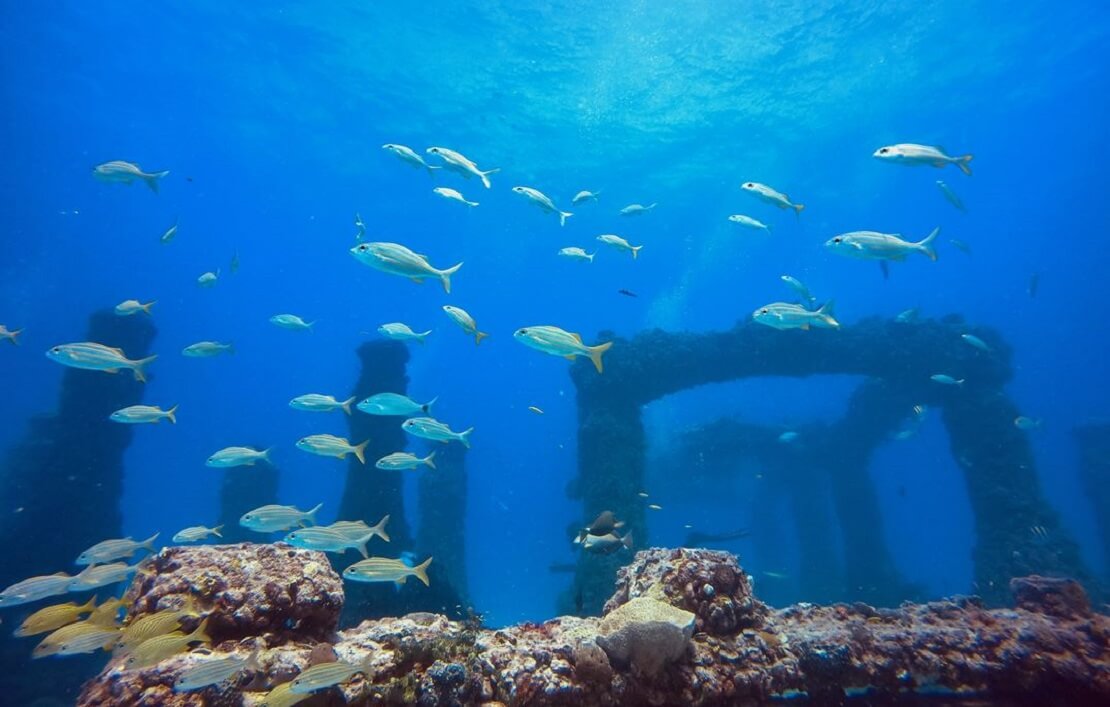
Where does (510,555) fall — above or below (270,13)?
below

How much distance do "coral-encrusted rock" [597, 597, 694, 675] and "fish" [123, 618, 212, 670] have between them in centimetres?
300

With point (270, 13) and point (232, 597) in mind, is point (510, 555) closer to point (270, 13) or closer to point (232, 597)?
point (270, 13)

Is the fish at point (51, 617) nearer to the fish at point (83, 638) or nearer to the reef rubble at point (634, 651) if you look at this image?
the fish at point (83, 638)

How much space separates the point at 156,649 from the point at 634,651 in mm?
3336

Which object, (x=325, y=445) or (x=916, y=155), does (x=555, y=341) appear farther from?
(x=916, y=155)

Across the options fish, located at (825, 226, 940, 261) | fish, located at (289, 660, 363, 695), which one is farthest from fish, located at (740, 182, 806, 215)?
fish, located at (289, 660, 363, 695)

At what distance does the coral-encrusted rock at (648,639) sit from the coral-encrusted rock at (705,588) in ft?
2.15

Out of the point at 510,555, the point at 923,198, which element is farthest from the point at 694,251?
the point at 510,555

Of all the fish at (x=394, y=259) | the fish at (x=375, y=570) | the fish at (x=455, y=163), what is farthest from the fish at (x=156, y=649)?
the fish at (x=455, y=163)

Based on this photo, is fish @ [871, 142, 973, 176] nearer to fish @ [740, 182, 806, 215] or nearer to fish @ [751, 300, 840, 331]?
fish @ [740, 182, 806, 215]

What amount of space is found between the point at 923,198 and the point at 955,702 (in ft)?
172

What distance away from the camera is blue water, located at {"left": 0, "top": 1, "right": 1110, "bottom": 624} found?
2433 centimetres

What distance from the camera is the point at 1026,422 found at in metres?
16.2

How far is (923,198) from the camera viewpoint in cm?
4506
